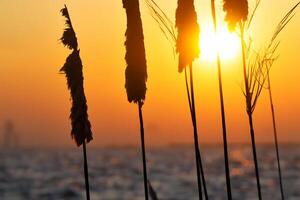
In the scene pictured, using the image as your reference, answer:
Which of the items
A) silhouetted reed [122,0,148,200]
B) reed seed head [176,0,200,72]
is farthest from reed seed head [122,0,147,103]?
reed seed head [176,0,200,72]

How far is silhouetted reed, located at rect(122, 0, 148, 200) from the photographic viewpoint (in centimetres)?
2778

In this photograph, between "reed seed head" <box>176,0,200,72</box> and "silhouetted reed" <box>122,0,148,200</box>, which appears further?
"reed seed head" <box>176,0,200,72</box>

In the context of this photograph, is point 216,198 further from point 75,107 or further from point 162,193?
point 75,107

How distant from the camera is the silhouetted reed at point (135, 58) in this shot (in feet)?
91.1

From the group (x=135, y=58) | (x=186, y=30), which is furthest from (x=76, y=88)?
(x=186, y=30)

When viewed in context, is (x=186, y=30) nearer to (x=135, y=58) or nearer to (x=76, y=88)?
(x=135, y=58)

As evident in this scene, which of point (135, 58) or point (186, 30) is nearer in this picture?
point (135, 58)

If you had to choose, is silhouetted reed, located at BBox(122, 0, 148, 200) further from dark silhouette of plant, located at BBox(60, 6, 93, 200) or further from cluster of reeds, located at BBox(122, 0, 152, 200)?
dark silhouette of plant, located at BBox(60, 6, 93, 200)

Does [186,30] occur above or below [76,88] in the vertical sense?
above

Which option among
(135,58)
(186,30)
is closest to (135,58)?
(135,58)

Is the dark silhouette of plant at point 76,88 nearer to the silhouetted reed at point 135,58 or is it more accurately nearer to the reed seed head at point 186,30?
the silhouetted reed at point 135,58

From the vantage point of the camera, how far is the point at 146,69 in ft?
92.8

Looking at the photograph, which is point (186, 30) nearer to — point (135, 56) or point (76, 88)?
point (135, 56)

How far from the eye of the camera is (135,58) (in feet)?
90.9
